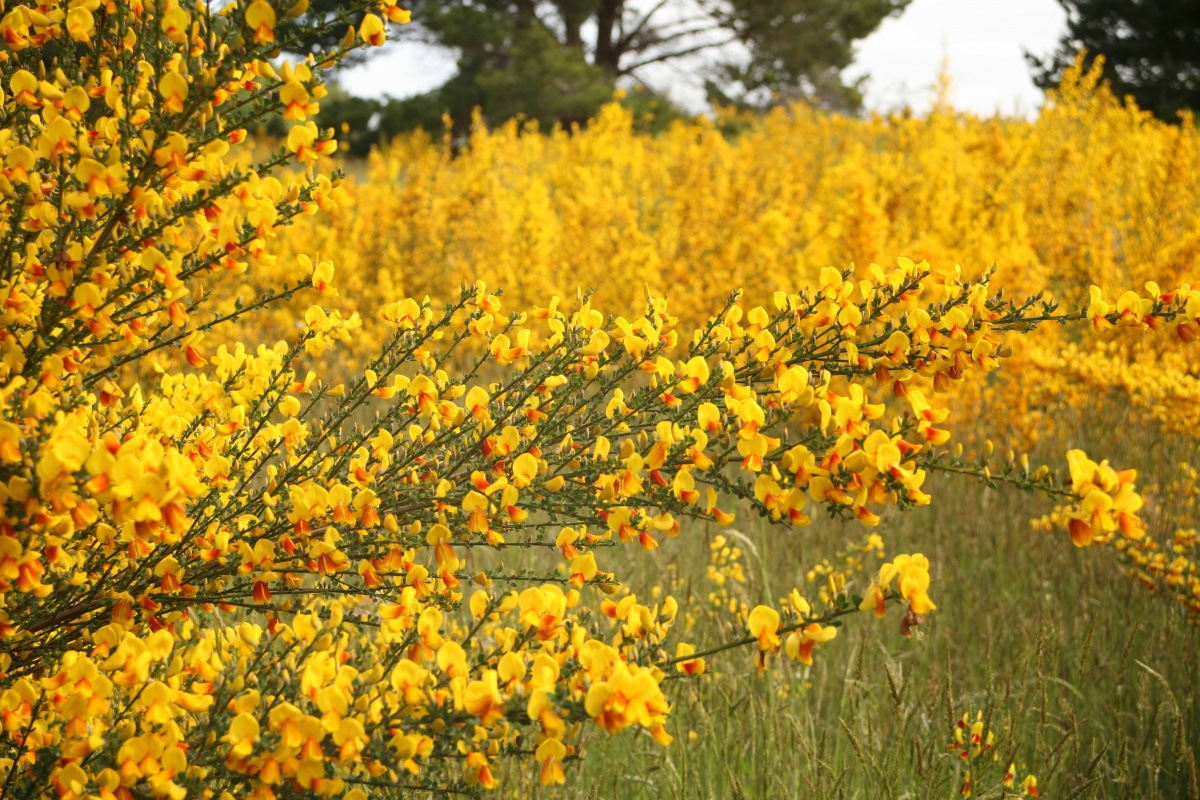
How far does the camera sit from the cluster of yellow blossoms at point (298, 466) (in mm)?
1036

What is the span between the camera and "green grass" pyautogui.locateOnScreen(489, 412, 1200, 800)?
1942 millimetres

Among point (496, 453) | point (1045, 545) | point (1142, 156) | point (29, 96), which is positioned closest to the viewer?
point (29, 96)

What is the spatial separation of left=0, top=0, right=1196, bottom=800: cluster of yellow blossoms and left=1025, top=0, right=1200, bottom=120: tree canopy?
64.9ft

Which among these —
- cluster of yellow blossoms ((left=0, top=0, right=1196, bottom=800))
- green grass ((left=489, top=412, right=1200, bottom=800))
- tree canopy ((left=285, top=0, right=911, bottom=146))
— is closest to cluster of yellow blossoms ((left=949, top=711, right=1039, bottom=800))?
green grass ((left=489, top=412, right=1200, bottom=800))

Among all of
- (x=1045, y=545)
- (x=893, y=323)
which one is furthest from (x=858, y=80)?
(x=893, y=323)

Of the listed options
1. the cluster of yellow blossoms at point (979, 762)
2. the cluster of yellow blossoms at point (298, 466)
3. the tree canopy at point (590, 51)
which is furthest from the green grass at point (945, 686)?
the tree canopy at point (590, 51)

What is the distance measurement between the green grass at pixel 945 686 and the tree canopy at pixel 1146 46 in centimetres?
1709

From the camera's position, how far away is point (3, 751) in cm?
152

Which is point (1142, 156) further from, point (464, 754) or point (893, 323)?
point (464, 754)

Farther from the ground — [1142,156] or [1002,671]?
[1142,156]

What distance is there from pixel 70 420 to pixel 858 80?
18.9m

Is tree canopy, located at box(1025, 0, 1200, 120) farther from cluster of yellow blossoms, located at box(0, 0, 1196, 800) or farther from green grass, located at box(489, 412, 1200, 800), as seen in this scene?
cluster of yellow blossoms, located at box(0, 0, 1196, 800)

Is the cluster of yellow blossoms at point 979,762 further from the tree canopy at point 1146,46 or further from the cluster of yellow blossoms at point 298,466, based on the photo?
the tree canopy at point 1146,46

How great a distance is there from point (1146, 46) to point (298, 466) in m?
21.6
